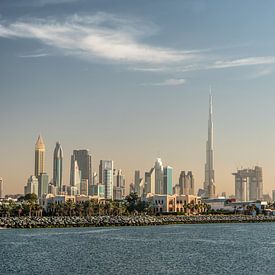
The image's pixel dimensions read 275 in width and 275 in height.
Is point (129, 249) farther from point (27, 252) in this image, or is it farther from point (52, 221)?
point (52, 221)

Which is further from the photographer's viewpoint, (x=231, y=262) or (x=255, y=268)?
(x=231, y=262)

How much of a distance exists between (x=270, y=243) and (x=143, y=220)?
68.4 metres

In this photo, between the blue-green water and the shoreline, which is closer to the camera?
the blue-green water

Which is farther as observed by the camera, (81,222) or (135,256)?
(81,222)

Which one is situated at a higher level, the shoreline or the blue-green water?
the shoreline

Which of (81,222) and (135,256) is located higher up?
(81,222)

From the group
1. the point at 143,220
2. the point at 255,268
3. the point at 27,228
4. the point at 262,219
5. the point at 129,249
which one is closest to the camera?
the point at 255,268

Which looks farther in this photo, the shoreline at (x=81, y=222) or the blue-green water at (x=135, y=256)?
the shoreline at (x=81, y=222)

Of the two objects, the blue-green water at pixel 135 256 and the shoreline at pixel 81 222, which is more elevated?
the shoreline at pixel 81 222

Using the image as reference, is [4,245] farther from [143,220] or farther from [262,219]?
[262,219]

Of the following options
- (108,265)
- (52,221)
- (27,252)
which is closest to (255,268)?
(108,265)

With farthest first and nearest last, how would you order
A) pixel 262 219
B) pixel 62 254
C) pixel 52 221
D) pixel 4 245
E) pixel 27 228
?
pixel 262 219 → pixel 52 221 → pixel 27 228 → pixel 4 245 → pixel 62 254

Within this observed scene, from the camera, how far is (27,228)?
438 feet

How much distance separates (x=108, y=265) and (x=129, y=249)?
1695 centimetres
